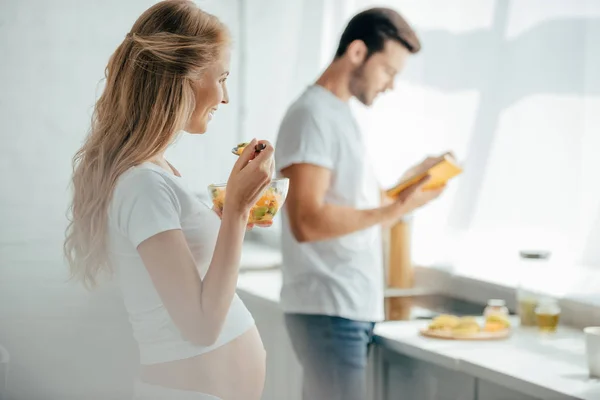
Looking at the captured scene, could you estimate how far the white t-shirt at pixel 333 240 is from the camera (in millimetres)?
1714

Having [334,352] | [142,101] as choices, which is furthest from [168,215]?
[334,352]

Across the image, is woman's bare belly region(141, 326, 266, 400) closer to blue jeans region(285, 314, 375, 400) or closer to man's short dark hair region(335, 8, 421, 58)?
blue jeans region(285, 314, 375, 400)

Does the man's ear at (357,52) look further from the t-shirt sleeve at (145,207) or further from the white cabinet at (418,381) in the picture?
the t-shirt sleeve at (145,207)

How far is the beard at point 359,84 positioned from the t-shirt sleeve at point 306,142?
13cm

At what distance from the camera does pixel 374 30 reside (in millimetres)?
1809

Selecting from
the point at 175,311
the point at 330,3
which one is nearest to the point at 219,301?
the point at 175,311

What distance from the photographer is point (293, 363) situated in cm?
208

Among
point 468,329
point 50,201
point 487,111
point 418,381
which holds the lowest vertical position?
point 418,381

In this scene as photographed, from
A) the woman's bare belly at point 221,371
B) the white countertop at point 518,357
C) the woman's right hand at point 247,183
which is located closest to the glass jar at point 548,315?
the white countertop at point 518,357

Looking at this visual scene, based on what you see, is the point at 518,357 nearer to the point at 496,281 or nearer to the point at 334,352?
the point at 334,352

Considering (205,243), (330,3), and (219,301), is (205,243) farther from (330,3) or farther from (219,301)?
(330,3)

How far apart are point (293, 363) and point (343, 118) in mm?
626

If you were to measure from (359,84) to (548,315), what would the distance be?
591 mm

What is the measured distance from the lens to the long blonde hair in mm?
1188
